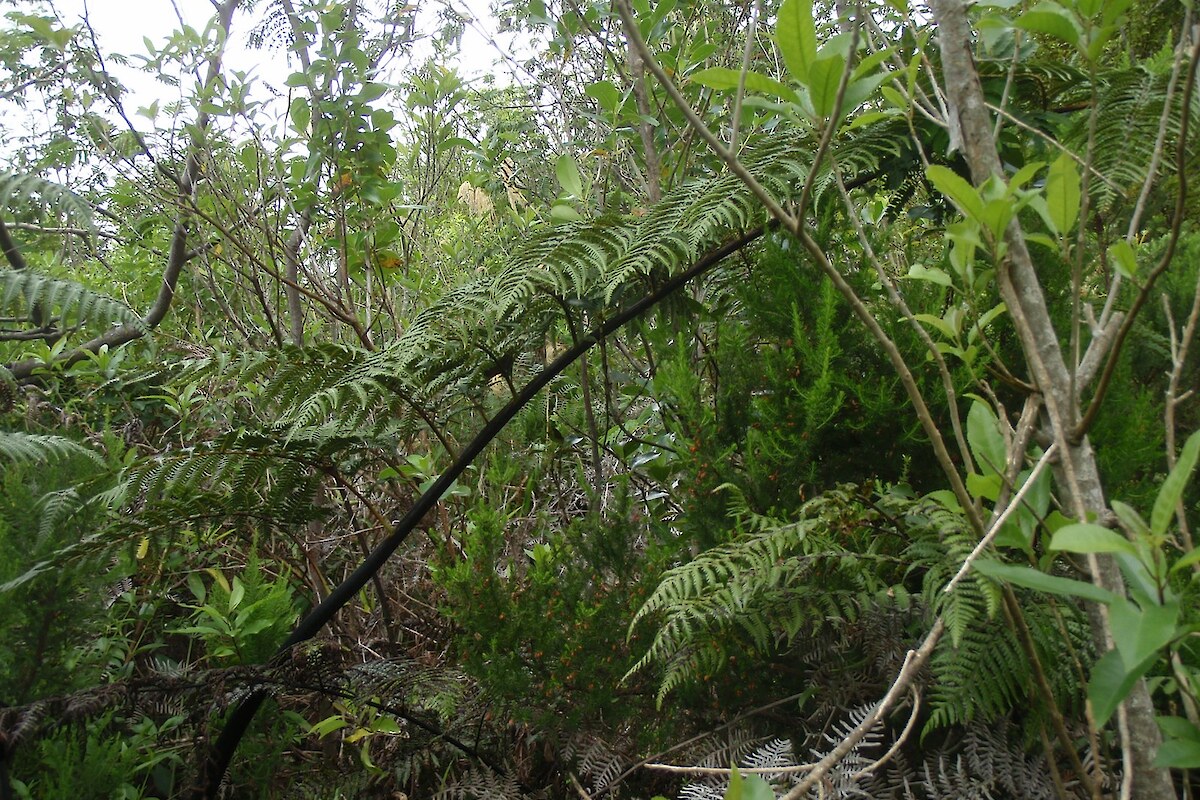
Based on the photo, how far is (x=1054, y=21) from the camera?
0.74 meters

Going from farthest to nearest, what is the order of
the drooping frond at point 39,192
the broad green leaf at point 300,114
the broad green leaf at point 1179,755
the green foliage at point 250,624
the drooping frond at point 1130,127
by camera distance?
1. the broad green leaf at point 300,114
2. the drooping frond at point 39,192
3. the green foliage at point 250,624
4. the drooping frond at point 1130,127
5. the broad green leaf at point 1179,755

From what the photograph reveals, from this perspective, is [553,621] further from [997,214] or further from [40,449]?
[40,449]

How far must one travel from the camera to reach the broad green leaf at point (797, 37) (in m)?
0.71

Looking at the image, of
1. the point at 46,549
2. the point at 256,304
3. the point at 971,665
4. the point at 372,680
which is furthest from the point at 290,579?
the point at 971,665

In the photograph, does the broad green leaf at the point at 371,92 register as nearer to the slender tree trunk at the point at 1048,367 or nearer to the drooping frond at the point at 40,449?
A: the drooping frond at the point at 40,449

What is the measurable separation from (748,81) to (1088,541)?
49 cm

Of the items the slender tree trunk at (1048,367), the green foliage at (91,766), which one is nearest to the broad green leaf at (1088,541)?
the slender tree trunk at (1048,367)

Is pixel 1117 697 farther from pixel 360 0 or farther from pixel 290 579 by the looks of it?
pixel 360 0

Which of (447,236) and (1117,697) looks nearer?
(1117,697)

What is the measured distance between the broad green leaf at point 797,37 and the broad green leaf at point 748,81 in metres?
0.02

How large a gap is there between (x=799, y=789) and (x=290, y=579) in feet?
6.41

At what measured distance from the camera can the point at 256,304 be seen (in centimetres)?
323

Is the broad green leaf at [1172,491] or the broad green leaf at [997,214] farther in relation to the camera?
the broad green leaf at [997,214]

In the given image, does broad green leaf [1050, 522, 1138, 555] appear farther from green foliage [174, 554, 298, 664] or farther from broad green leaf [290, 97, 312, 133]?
broad green leaf [290, 97, 312, 133]
